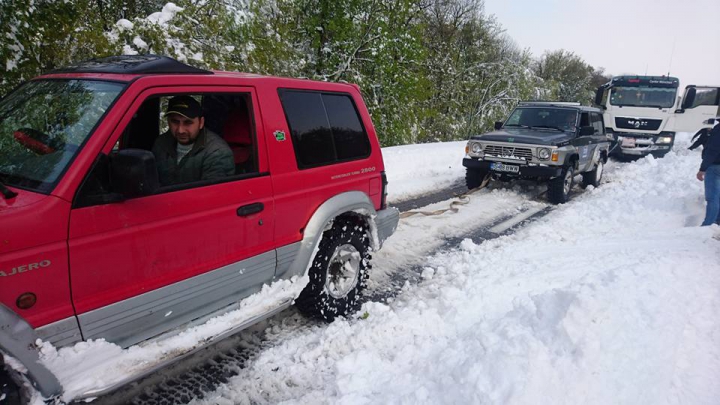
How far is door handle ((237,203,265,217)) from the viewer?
2854 millimetres

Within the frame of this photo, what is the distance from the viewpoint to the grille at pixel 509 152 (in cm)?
837

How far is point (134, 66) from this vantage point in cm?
263

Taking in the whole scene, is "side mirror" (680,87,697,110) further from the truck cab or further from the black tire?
the black tire

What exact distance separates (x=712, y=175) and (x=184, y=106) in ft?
24.5

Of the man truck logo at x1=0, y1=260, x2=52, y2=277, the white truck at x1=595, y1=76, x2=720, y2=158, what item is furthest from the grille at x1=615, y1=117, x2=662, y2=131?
the man truck logo at x1=0, y1=260, x2=52, y2=277

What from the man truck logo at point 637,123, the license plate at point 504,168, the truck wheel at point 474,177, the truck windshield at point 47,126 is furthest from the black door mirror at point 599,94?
the truck windshield at point 47,126

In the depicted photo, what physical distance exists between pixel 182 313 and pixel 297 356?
105 centimetres

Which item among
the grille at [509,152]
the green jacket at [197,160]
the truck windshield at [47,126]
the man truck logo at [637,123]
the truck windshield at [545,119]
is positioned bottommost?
the man truck logo at [637,123]

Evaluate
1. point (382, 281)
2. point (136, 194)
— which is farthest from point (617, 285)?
point (136, 194)

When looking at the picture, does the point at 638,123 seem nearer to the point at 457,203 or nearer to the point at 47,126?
the point at 457,203

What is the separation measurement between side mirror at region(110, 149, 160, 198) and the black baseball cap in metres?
0.73

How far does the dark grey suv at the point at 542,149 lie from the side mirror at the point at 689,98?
24.1 feet

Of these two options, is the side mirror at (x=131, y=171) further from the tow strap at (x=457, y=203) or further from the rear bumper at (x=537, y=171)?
the rear bumper at (x=537, y=171)

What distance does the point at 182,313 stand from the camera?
2.63 m
